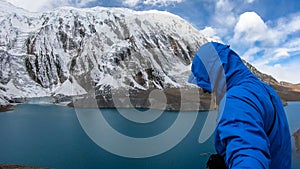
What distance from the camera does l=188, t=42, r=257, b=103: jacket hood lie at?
1.56 metres

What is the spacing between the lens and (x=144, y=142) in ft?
130

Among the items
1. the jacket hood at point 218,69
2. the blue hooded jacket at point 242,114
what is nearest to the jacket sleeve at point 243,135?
the blue hooded jacket at point 242,114

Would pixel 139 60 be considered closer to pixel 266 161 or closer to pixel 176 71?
pixel 176 71

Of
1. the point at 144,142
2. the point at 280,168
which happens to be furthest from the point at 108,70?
the point at 280,168

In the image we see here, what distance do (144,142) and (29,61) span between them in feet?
553

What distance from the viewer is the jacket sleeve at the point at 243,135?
1116 mm

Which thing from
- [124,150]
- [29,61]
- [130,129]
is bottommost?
[124,150]

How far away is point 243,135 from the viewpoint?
3.89 feet

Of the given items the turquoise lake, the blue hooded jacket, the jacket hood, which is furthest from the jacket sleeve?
the turquoise lake

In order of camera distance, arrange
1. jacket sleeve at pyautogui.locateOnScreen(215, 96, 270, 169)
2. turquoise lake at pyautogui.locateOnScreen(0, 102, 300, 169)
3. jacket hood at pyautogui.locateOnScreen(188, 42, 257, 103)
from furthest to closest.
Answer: turquoise lake at pyautogui.locateOnScreen(0, 102, 300, 169) < jacket hood at pyautogui.locateOnScreen(188, 42, 257, 103) < jacket sleeve at pyautogui.locateOnScreen(215, 96, 270, 169)

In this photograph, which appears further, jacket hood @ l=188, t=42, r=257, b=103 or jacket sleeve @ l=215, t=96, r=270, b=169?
jacket hood @ l=188, t=42, r=257, b=103

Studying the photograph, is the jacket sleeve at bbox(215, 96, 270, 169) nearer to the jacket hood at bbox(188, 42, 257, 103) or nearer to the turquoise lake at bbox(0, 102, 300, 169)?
A: the jacket hood at bbox(188, 42, 257, 103)

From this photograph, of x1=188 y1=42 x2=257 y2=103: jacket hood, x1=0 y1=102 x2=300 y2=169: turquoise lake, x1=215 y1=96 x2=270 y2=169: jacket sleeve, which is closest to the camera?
x1=215 y1=96 x2=270 y2=169: jacket sleeve

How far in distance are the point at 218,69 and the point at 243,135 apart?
1.67 ft
